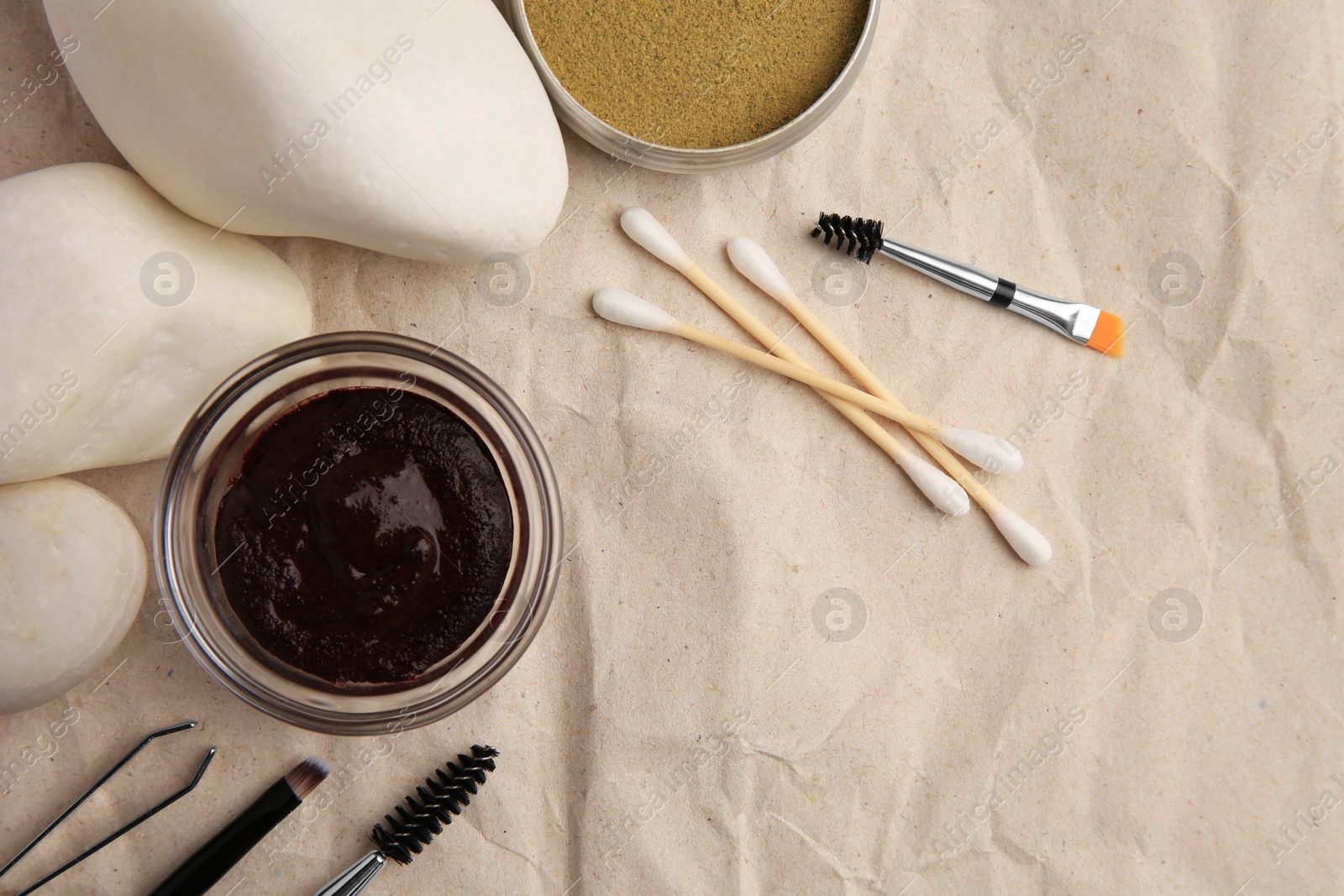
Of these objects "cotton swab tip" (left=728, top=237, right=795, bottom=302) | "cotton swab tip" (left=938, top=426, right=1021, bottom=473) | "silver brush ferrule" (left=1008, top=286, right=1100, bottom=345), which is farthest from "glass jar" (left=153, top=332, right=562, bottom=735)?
"silver brush ferrule" (left=1008, top=286, right=1100, bottom=345)

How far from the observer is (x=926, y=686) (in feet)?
3.02

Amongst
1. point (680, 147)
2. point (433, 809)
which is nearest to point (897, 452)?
point (680, 147)

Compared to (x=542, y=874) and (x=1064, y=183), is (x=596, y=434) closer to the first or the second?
(x=542, y=874)

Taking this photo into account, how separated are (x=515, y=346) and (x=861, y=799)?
61cm

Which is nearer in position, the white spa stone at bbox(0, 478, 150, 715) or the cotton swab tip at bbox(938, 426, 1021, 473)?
the white spa stone at bbox(0, 478, 150, 715)

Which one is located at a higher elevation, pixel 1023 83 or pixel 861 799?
pixel 1023 83

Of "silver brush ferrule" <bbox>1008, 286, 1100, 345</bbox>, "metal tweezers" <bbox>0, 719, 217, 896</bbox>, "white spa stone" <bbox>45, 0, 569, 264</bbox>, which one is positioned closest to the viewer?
"white spa stone" <bbox>45, 0, 569, 264</bbox>

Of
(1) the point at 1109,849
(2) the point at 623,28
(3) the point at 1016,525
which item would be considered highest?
(2) the point at 623,28

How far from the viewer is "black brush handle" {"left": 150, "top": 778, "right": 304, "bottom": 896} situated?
82 cm

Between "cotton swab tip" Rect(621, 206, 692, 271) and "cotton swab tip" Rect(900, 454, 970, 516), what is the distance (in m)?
0.32

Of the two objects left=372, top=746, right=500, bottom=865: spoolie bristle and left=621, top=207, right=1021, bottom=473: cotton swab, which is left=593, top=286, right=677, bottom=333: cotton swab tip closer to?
left=621, top=207, right=1021, bottom=473: cotton swab

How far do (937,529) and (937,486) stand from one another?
59mm

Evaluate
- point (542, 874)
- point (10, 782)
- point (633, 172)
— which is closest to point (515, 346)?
point (633, 172)

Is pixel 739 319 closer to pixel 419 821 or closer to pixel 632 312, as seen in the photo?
pixel 632 312
